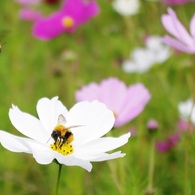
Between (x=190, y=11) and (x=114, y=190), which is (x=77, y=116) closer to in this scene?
(x=114, y=190)

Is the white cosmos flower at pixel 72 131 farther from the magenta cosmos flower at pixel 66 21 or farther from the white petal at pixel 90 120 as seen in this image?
the magenta cosmos flower at pixel 66 21

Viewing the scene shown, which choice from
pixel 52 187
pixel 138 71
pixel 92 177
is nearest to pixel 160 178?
pixel 52 187

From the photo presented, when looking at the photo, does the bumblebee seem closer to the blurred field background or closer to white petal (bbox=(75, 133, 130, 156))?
white petal (bbox=(75, 133, 130, 156))

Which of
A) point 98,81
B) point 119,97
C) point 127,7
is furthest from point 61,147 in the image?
point 98,81

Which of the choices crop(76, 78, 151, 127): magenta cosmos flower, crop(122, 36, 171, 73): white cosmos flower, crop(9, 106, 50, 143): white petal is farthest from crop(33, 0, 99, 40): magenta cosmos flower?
crop(9, 106, 50, 143): white petal

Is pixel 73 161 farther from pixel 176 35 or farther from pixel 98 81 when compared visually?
pixel 98 81

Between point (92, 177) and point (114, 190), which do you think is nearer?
point (114, 190)

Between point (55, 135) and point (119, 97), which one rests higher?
point (119, 97)
